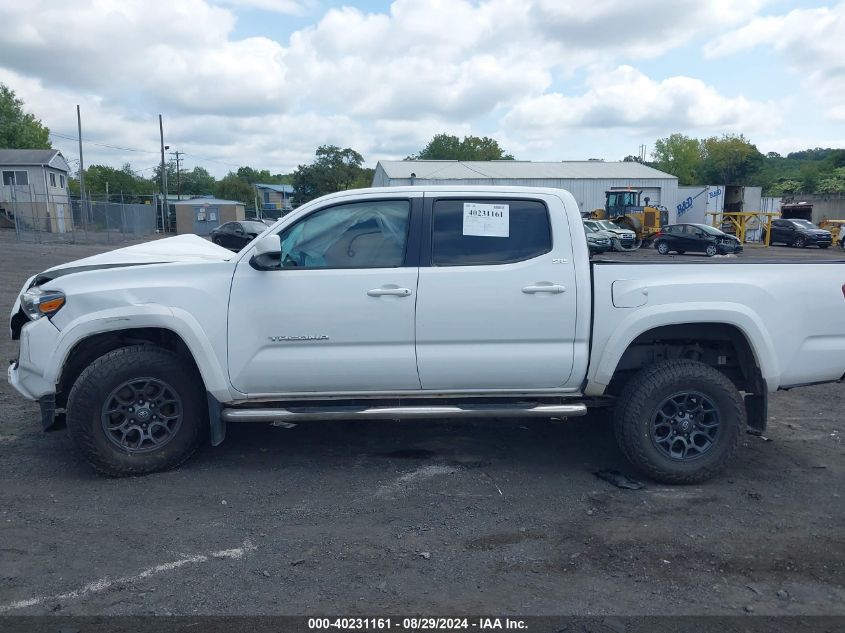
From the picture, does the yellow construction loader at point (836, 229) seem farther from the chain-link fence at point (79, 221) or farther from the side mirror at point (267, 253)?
the side mirror at point (267, 253)

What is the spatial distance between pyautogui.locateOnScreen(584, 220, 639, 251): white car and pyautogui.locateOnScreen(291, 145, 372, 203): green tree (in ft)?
116

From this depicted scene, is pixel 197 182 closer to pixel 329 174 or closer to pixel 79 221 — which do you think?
pixel 329 174

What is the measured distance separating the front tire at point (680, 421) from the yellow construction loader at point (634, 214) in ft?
113

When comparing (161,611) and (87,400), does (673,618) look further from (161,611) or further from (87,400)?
(87,400)

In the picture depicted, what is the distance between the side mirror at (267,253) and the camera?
185 inches

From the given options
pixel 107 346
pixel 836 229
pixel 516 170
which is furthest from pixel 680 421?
pixel 516 170

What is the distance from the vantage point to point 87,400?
15.5ft

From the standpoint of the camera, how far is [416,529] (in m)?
4.23

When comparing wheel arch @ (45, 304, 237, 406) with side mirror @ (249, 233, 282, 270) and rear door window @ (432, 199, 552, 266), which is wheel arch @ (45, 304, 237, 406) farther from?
rear door window @ (432, 199, 552, 266)

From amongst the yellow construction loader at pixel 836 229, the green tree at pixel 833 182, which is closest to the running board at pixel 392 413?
the yellow construction loader at pixel 836 229

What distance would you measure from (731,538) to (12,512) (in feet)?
14.1

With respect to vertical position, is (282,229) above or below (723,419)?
above

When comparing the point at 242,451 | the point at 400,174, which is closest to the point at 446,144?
the point at 400,174

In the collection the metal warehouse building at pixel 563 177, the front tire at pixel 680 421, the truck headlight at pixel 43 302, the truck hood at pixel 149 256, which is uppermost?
the metal warehouse building at pixel 563 177
